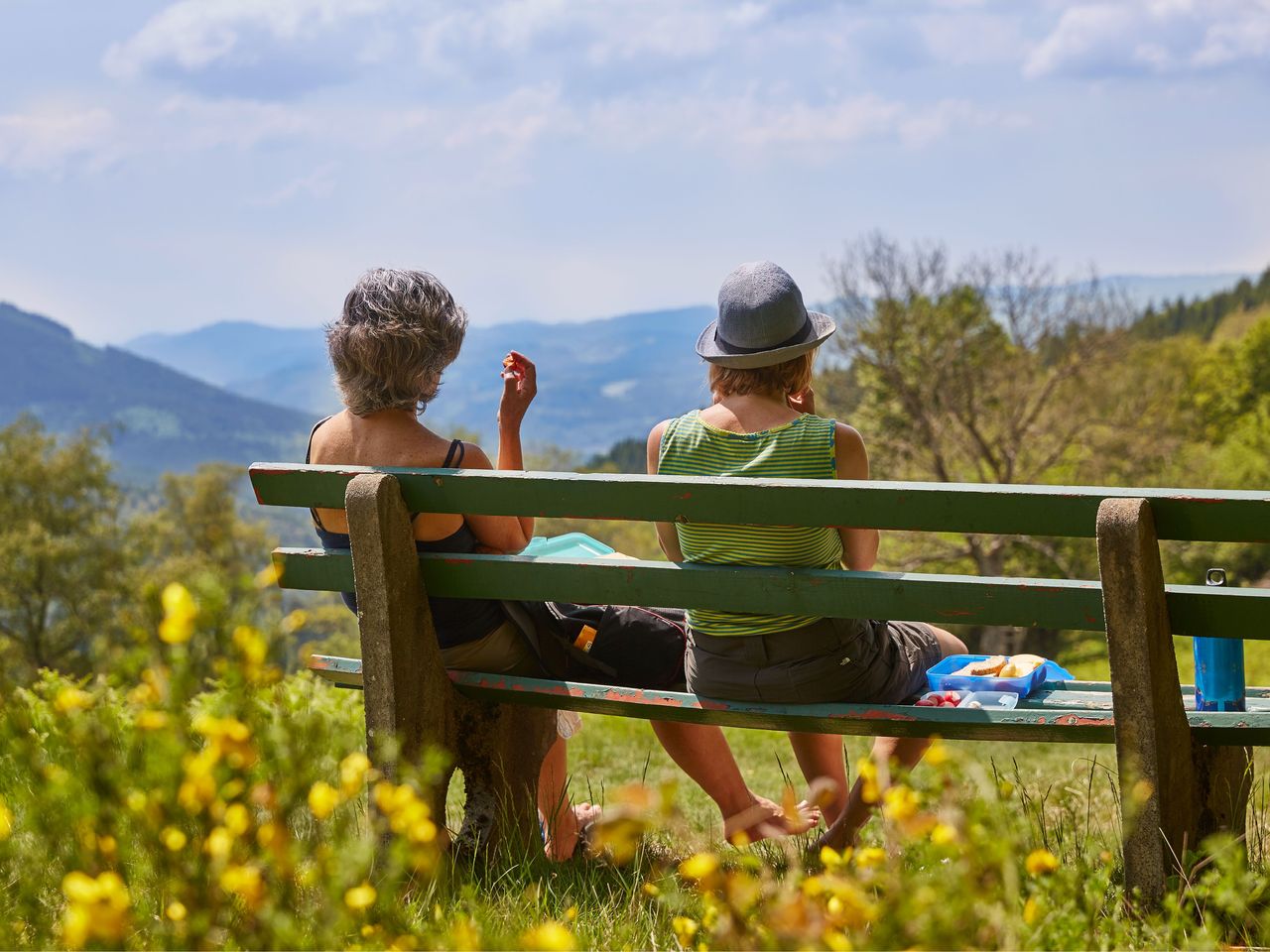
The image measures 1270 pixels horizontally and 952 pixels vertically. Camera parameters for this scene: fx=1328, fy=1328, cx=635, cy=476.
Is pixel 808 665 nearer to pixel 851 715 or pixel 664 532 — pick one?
pixel 851 715

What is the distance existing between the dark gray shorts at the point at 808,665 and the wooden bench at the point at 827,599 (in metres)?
0.09

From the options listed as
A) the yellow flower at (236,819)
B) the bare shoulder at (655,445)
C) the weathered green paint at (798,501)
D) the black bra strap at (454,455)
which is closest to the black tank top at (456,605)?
the black bra strap at (454,455)

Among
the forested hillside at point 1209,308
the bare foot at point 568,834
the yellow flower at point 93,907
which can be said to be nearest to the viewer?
the yellow flower at point 93,907

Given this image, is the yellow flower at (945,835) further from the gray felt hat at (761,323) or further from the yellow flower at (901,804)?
the gray felt hat at (761,323)

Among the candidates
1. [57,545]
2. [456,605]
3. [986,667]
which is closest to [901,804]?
[986,667]

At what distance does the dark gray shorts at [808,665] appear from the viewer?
3.28m

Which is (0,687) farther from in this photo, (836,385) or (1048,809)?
(836,385)

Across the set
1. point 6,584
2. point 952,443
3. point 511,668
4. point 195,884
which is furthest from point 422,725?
point 6,584

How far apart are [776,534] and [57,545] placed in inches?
1869

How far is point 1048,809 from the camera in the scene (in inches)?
214

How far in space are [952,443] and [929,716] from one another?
3322 centimetres

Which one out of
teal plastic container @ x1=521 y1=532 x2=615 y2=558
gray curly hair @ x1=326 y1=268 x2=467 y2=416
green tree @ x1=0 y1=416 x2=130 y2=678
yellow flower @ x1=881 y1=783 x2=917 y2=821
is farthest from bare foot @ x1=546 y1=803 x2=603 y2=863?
green tree @ x1=0 y1=416 x2=130 y2=678

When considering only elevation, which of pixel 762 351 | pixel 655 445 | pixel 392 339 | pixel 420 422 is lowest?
pixel 655 445

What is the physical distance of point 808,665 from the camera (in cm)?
328
